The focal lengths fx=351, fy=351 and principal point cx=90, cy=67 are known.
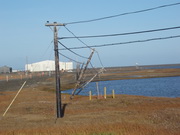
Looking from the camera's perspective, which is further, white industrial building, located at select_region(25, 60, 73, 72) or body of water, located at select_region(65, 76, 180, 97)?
white industrial building, located at select_region(25, 60, 73, 72)

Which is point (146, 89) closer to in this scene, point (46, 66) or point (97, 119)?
point (97, 119)

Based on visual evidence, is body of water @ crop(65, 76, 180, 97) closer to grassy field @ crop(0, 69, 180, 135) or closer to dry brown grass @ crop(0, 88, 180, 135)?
grassy field @ crop(0, 69, 180, 135)

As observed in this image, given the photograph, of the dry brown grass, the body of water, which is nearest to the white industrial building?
the body of water

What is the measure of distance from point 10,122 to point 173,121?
10273 mm

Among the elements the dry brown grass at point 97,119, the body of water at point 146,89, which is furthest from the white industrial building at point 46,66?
the dry brown grass at point 97,119

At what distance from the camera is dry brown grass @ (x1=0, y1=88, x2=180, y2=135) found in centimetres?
1650

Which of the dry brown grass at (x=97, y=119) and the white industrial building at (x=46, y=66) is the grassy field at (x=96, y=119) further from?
the white industrial building at (x=46, y=66)

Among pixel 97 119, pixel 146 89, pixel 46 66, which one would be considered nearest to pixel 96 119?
pixel 97 119

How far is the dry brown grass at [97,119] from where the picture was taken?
1650cm

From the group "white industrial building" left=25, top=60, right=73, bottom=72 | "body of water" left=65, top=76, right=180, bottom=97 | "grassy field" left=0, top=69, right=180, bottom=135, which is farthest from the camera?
"white industrial building" left=25, top=60, right=73, bottom=72

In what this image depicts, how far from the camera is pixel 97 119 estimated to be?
72.2 ft

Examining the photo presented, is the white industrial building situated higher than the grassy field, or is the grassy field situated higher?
the white industrial building

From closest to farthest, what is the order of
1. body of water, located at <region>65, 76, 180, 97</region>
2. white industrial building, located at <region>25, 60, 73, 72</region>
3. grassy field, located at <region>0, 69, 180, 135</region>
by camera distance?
grassy field, located at <region>0, 69, 180, 135</region> → body of water, located at <region>65, 76, 180, 97</region> → white industrial building, located at <region>25, 60, 73, 72</region>

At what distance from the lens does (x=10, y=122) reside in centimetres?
2269
